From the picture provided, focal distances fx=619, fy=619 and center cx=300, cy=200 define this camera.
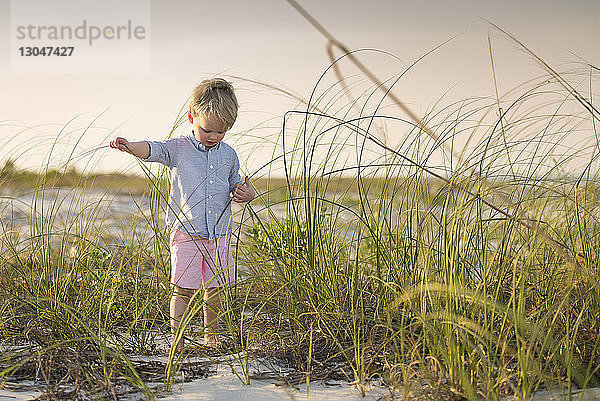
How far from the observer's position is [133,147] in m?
2.23

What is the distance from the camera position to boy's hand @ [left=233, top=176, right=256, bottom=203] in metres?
2.40

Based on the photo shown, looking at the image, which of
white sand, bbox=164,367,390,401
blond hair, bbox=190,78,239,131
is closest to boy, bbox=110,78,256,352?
blond hair, bbox=190,78,239,131

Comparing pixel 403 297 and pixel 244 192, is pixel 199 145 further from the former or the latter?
pixel 403 297

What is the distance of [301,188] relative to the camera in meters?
2.32

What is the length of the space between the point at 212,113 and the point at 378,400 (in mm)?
1217

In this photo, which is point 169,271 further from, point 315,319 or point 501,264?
point 501,264

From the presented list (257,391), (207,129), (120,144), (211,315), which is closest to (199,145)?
(207,129)

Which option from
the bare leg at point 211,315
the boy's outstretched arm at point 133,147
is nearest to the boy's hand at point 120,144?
the boy's outstretched arm at point 133,147

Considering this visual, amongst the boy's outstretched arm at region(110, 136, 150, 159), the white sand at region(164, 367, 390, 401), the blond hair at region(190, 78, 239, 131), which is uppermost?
the blond hair at region(190, 78, 239, 131)

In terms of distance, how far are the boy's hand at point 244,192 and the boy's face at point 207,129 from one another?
0.63 feet

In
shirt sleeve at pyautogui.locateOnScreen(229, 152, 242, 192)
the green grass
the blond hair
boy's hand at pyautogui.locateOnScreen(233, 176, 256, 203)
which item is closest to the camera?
the green grass

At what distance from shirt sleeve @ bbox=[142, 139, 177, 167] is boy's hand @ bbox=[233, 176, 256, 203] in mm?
271

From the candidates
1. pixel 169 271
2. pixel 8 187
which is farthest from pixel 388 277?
pixel 8 187

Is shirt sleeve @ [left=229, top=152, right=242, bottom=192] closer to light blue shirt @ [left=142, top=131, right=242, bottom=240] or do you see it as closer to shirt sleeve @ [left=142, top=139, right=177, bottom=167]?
light blue shirt @ [left=142, top=131, right=242, bottom=240]
